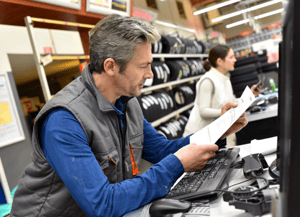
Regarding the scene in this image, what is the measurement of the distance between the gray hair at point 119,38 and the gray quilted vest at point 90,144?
0.47 feet

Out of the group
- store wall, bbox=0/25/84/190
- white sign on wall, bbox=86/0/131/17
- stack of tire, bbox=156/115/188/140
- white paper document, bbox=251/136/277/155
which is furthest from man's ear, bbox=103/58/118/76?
stack of tire, bbox=156/115/188/140

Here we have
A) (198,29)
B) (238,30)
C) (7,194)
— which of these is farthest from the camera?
(238,30)

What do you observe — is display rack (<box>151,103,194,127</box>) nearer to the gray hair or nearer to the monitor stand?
the gray hair

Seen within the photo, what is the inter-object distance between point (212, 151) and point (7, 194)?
187 centimetres

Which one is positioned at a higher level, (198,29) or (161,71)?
(198,29)

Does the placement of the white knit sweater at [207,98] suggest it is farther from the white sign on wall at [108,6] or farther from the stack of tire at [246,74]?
the stack of tire at [246,74]

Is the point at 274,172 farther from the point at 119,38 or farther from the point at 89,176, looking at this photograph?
the point at 119,38

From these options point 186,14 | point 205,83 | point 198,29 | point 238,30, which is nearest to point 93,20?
point 205,83

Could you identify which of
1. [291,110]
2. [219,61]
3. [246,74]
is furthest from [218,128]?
[246,74]

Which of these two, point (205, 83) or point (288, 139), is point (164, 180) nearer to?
point (288, 139)

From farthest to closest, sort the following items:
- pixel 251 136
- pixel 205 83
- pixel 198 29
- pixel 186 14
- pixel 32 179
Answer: pixel 198 29, pixel 186 14, pixel 205 83, pixel 251 136, pixel 32 179

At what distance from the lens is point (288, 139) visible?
45 cm

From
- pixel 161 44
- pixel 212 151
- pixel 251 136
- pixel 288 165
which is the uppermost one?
pixel 161 44

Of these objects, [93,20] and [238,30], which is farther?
[238,30]
